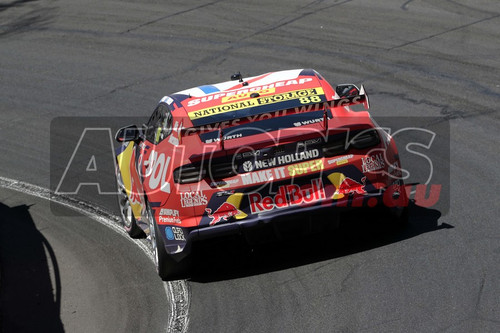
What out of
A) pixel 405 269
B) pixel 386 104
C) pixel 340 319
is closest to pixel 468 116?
pixel 386 104

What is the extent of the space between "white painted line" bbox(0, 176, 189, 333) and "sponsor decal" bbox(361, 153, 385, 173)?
2.11m

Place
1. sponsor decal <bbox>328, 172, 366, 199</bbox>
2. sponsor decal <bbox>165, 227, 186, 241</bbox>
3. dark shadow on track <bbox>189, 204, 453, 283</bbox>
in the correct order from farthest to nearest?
dark shadow on track <bbox>189, 204, 453, 283</bbox> < sponsor decal <bbox>165, 227, 186, 241</bbox> < sponsor decal <bbox>328, 172, 366, 199</bbox>

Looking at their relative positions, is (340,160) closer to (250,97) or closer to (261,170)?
(261,170)

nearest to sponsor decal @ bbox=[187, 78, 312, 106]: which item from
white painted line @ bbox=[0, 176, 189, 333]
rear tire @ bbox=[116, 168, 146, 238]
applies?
rear tire @ bbox=[116, 168, 146, 238]

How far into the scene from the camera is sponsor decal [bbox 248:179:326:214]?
8008 mm

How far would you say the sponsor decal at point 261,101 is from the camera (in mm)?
8742

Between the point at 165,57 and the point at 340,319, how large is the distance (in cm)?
1066

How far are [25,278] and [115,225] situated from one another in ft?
5.01

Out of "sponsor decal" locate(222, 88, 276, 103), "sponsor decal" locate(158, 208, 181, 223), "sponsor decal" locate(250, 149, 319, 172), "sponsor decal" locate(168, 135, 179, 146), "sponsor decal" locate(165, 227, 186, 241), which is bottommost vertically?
"sponsor decal" locate(165, 227, 186, 241)

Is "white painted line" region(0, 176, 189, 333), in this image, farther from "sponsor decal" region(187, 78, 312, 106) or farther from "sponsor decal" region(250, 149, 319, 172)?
"sponsor decal" region(187, 78, 312, 106)

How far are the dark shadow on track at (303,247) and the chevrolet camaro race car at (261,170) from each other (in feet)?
0.76

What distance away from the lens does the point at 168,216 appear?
27.1 ft

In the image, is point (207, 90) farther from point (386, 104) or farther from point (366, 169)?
point (386, 104)

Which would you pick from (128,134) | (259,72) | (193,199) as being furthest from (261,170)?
(259,72)
